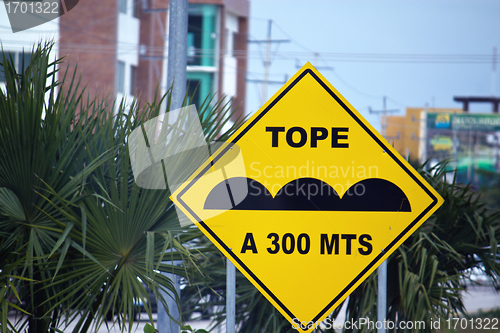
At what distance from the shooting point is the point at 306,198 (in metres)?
3.07

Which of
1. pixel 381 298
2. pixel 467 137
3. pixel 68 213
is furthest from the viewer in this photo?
pixel 467 137

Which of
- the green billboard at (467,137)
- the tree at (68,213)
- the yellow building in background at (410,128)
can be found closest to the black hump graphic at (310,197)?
the tree at (68,213)

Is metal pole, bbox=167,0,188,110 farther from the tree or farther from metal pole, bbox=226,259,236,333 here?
metal pole, bbox=226,259,236,333

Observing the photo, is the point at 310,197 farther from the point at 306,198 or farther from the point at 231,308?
the point at 231,308

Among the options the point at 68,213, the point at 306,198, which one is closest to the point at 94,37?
the point at 68,213

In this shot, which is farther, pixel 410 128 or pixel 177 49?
pixel 410 128

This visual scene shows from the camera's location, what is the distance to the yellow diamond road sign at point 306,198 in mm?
2994

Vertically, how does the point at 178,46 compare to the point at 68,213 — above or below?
above

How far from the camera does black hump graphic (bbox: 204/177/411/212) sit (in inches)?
120

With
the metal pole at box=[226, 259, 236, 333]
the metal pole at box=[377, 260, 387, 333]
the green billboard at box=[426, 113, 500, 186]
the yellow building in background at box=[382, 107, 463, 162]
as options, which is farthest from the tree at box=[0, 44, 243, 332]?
the yellow building in background at box=[382, 107, 463, 162]

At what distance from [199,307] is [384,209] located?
296cm

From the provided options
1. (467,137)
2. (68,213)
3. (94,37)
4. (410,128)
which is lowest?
(467,137)

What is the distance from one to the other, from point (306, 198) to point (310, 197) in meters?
0.02

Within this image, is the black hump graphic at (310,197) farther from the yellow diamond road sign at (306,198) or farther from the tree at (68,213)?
the tree at (68,213)
